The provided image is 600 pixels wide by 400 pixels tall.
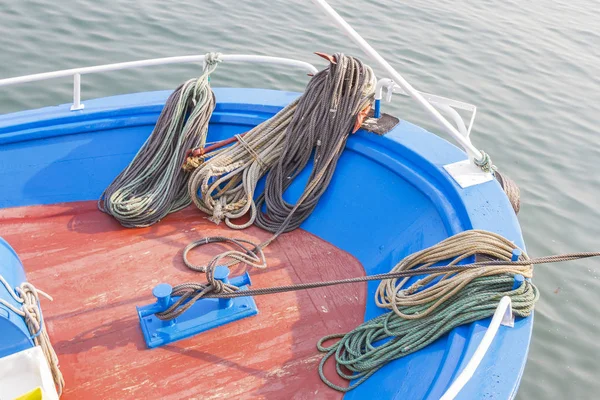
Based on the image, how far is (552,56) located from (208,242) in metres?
6.34

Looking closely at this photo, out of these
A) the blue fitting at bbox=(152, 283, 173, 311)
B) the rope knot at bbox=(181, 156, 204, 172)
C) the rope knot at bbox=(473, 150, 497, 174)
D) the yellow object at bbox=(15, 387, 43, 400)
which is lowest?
the blue fitting at bbox=(152, 283, 173, 311)

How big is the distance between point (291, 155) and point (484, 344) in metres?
1.81

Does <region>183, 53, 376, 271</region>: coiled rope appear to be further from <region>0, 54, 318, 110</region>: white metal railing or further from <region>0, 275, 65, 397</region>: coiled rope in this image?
<region>0, 275, 65, 397</region>: coiled rope

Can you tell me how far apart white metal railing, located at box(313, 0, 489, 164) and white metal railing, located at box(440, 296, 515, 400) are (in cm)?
101

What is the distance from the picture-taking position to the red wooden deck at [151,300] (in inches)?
101

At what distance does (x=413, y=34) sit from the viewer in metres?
8.07

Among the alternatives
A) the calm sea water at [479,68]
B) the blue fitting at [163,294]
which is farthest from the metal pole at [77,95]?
the calm sea water at [479,68]

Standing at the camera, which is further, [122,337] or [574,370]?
[574,370]

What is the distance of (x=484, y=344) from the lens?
196 cm

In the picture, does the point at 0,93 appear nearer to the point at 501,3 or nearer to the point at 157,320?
the point at 157,320

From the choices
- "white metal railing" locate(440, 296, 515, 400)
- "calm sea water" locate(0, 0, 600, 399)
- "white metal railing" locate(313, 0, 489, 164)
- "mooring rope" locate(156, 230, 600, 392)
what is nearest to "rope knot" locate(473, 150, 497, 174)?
"white metal railing" locate(313, 0, 489, 164)

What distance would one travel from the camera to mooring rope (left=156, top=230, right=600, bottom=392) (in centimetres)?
231

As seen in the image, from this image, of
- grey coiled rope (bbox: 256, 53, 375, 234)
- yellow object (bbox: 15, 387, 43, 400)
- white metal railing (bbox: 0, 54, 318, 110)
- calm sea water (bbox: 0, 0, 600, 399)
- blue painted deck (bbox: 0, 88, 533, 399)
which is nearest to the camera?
yellow object (bbox: 15, 387, 43, 400)

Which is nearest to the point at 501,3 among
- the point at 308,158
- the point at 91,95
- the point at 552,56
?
the point at 552,56
